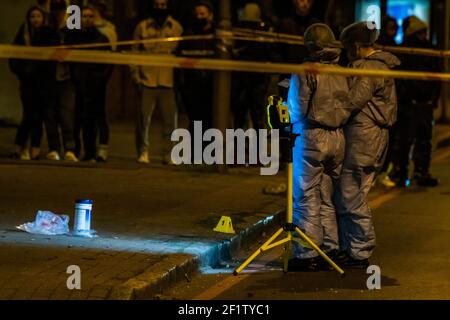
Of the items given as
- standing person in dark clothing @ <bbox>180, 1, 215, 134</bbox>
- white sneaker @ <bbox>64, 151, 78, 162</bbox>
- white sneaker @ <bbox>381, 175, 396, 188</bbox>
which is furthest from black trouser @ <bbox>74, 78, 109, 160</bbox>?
white sneaker @ <bbox>381, 175, 396, 188</bbox>

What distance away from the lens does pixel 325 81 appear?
8.11 meters

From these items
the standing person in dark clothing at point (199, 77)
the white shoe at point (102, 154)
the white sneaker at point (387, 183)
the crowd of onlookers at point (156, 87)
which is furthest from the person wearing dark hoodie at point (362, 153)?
the white shoe at point (102, 154)

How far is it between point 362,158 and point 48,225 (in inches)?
104

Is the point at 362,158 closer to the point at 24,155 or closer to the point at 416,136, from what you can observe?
the point at 416,136

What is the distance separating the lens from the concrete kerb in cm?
717

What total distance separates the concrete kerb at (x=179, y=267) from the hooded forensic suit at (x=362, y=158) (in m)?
1.05

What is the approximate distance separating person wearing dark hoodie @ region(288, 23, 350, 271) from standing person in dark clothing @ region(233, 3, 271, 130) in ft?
17.8

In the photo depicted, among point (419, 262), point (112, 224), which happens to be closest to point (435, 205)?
point (419, 262)

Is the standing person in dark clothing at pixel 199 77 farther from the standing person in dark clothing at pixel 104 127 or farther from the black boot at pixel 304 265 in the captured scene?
the black boot at pixel 304 265

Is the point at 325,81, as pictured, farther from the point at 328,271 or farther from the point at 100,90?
the point at 100,90

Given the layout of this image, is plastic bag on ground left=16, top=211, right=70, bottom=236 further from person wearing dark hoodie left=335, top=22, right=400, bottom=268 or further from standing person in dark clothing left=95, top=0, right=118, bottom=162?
standing person in dark clothing left=95, top=0, right=118, bottom=162

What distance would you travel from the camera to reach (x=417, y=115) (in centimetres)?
1299

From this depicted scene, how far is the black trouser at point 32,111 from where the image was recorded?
1347cm

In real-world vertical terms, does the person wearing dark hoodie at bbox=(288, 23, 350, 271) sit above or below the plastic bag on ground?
above
